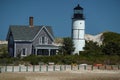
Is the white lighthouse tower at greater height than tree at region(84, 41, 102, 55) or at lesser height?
greater

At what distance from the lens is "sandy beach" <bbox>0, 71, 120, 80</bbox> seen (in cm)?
3534

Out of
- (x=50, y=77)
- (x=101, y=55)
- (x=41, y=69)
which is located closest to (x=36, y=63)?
(x=41, y=69)

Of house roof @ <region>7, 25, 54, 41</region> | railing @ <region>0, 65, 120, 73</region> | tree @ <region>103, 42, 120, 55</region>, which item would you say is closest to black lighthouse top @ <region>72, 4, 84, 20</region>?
house roof @ <region>7, 25, 54, 41</region>

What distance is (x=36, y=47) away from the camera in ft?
185

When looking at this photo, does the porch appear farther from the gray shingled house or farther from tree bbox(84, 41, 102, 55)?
tree bbox(84, 41, 102, 55)

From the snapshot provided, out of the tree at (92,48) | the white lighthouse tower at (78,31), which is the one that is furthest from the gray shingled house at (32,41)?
the tree at (92,48)

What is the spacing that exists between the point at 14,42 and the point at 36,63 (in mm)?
9516

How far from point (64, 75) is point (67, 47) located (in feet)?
65.3

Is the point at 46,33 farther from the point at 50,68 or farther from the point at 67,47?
the point at 50,68

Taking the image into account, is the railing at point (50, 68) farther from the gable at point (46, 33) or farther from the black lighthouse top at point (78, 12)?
the black lighthouse top at point (78, 12)

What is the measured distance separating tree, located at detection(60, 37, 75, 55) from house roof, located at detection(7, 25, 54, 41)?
83.3 inches

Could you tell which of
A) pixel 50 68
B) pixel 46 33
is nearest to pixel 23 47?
pixel 46 33

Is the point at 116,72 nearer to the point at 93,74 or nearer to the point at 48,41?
the point at 93,74

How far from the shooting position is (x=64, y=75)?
37875 mm
